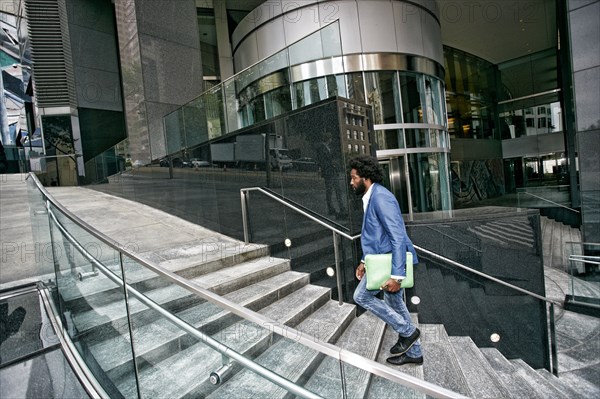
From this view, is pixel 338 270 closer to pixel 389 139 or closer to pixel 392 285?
pixel 392 285

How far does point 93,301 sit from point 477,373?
3.76 m

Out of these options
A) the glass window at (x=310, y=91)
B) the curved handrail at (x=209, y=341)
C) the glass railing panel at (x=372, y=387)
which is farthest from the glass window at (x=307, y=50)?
the glass railing panel at (x=372, y=387)

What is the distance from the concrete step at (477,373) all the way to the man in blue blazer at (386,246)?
71 centimetres

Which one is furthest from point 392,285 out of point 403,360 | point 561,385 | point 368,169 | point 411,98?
point 411,98

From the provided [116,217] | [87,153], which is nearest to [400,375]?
[116,217]

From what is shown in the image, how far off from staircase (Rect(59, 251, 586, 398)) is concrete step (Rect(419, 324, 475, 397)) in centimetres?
1

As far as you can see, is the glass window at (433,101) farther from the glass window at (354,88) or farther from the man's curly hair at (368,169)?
the man's curly hair at (368,169)

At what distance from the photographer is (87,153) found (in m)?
14.5

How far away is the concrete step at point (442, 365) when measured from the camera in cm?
323

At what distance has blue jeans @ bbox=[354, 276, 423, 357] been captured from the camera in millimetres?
3082

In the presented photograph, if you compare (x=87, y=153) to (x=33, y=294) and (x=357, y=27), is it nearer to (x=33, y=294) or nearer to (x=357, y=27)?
(x=357, y=27)

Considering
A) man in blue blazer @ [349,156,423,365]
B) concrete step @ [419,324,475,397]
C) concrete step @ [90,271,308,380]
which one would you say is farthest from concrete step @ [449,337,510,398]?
concrete step @ [90,271,308,380]

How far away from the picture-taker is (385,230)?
3023 millimetres

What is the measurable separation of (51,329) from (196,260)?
5.22ft
